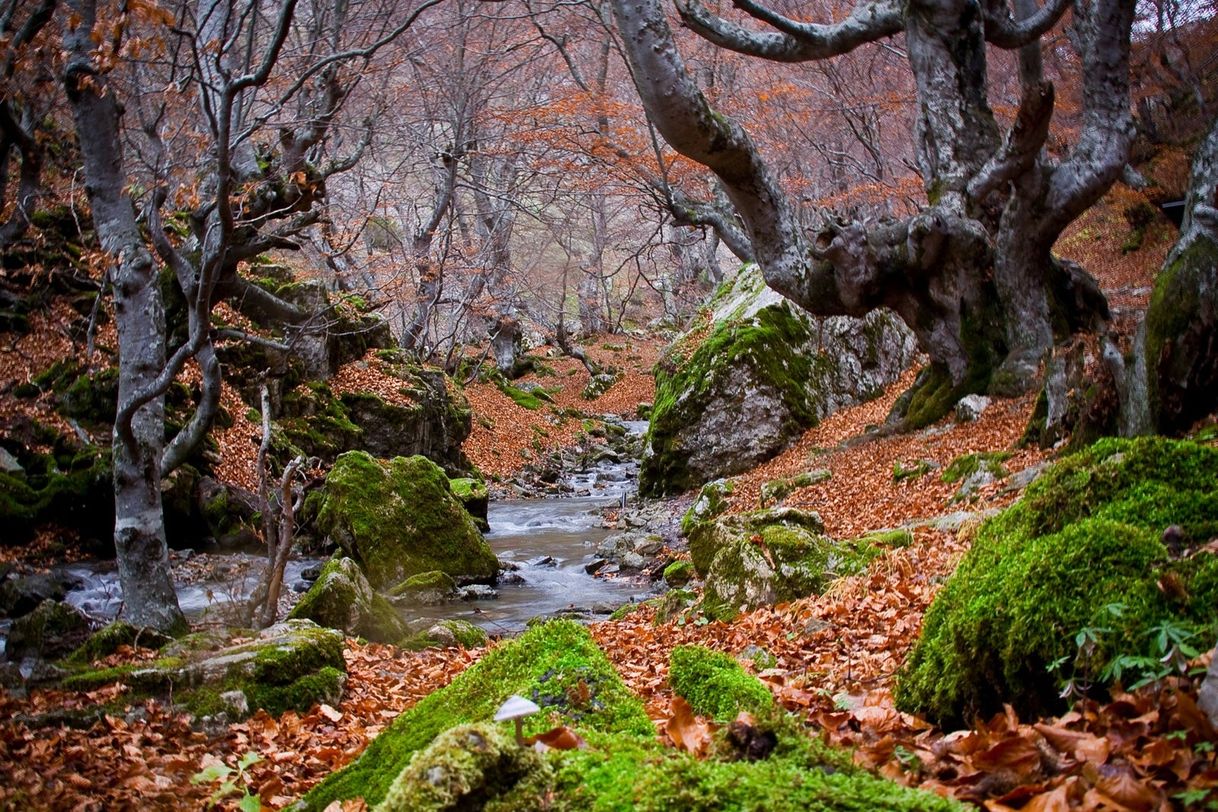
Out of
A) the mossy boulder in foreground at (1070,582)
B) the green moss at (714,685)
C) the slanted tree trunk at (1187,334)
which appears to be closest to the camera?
the mossy boulder in foreground at (1070,582)

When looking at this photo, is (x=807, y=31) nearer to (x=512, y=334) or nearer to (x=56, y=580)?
(x=56, y=580)

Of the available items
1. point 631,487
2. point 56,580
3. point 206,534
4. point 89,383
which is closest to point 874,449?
point 631,487

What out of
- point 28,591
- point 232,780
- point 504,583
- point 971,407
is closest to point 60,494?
point 28,591

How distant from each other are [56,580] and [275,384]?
6.01 m

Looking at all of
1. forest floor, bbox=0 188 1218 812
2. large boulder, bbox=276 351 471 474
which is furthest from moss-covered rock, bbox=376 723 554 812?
large boulder, bbox=276 351 471 474

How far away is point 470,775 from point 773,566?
5102 millimetres

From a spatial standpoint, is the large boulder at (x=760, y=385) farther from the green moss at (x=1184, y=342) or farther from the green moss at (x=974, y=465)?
the green moss at (x=1184, y=342)

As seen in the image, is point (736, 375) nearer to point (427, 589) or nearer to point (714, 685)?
point (427, 589)

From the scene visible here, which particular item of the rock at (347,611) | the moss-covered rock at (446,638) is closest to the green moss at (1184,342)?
the moss-covered rock at (446,638)

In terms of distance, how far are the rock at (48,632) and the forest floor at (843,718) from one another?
56.9 inches

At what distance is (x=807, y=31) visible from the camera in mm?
10430

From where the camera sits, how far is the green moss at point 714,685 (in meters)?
2.86

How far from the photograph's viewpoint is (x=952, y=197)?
34.8ft

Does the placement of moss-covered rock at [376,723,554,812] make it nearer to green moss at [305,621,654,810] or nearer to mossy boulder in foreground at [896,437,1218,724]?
green moss at [305,621,654,810]
